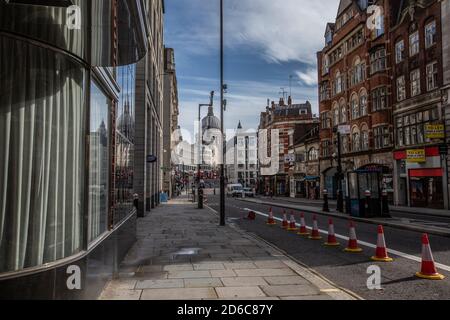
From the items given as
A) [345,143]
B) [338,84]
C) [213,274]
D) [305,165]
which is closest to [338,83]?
[338,84]

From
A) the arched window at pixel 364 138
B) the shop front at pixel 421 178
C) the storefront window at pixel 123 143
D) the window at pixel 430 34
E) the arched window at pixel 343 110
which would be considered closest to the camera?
the storefront window at pixel 123 143

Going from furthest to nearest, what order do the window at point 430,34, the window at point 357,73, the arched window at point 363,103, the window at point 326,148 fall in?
the window at point 326,148, the window at point 357,73, the arched window at point 363,103, the window at point 430,34

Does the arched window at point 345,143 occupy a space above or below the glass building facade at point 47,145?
above

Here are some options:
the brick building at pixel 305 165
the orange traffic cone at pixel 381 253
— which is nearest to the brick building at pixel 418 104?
the brick building at pixel 305 165

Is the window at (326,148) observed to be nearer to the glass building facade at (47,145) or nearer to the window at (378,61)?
the window at (378,61)

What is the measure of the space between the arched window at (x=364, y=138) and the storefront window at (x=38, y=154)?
37.5m

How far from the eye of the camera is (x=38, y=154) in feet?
14.8

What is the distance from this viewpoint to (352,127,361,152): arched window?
41.5 meters

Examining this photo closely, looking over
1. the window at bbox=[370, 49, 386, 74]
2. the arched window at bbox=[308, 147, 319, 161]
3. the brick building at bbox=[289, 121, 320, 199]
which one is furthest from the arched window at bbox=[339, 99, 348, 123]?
the arched window at bbox=[308, 147, 319, 161]

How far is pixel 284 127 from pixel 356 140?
3295cm

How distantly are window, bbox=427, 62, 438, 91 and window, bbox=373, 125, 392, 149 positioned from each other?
6552 millimetres

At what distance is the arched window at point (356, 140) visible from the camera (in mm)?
41469

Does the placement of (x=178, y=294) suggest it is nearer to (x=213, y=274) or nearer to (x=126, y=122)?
(x=213, y=274)
